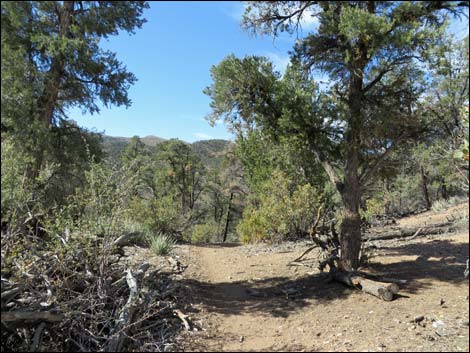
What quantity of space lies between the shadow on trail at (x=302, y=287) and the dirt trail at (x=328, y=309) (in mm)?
17

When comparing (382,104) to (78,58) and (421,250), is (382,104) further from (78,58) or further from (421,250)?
(78,58)

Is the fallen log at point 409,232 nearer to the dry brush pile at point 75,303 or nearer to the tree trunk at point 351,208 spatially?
the tree trunk at point 351,208

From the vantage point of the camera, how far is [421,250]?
9234 millimetres

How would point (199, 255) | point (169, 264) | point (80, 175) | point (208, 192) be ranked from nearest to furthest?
1. point (80, 175)
2. point (169, 264)
3. point (199, 255)
4. point (208, 192)

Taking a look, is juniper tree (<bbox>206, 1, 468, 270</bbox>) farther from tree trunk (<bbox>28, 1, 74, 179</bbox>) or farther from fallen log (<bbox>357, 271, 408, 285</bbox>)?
tree trunk (<bbox>28, 1, 74, 179</bbox>)

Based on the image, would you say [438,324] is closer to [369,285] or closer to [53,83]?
[369,285]

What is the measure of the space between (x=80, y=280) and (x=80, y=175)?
3347 mm

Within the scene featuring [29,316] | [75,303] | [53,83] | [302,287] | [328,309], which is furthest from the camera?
[302,287]

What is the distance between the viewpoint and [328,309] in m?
5.94

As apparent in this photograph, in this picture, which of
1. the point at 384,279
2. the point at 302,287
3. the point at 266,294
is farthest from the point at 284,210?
the point at 384,279

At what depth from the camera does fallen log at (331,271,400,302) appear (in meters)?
5.89

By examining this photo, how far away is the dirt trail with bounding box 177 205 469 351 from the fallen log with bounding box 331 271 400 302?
0.39 ft

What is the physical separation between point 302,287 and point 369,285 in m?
1.51

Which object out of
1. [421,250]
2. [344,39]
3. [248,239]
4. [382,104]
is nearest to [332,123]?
[382,104]
